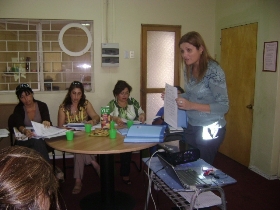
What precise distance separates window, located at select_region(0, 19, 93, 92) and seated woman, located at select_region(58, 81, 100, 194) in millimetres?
907

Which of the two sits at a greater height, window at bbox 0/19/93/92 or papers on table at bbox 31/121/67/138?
window at bbox 0/19/93/92

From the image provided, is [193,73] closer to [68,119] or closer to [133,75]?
[68,119]

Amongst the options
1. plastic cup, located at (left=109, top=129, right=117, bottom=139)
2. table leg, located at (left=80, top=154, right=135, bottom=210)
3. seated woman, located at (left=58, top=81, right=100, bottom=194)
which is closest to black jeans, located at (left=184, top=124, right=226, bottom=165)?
plastic cup, located at (left=109, top=129, right=117, bottom=139)

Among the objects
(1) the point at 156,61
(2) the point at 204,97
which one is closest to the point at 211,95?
(2) the point at 204,97

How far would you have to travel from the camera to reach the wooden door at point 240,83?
362cm

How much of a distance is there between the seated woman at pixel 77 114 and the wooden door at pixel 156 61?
121 cm

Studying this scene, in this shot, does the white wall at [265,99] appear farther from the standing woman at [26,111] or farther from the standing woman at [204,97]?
the standing woman at [26,111]

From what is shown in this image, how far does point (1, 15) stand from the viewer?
3.78m

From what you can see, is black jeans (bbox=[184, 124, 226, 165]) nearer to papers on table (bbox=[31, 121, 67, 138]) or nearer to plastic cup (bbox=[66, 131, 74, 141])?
plastic cup (bbox=[66, 131, 74, 141])

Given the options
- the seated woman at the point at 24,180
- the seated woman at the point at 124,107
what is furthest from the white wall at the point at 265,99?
the seated woman at the point at 24,180

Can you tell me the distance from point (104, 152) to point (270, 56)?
2.29 m

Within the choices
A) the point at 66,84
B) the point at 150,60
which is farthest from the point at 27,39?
the point at 150,60

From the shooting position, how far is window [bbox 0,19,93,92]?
3.94m

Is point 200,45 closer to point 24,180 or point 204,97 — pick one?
point 204,97
